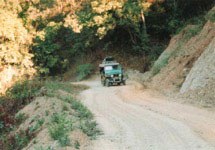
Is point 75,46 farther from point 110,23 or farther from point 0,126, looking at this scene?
point 0,126

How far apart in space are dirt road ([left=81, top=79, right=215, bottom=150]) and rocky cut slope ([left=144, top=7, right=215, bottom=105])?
6.24 ft

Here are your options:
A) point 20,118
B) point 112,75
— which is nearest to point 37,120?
point 20,118

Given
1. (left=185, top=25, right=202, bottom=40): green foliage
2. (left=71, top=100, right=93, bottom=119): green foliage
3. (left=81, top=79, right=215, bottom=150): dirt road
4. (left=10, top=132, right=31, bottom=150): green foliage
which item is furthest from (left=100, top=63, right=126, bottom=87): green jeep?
(left=10, top=132, right=31, bottom=150): green foliage

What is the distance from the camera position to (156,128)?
8.26 metres

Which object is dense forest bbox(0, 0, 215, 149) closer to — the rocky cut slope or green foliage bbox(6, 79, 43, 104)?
the rocky cut slope

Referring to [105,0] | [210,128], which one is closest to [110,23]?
[105,0]

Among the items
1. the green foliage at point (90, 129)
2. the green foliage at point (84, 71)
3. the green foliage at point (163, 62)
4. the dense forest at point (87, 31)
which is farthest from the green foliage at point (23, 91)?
the green foliage at point (84, 71)

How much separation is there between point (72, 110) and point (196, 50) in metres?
11.3

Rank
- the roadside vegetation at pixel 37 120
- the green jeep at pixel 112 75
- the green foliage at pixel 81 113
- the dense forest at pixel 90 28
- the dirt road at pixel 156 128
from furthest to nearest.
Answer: the dense forest at pixel 90 28 < the green jeep at pixel 112 75 < the green foliage at pixel 81 113 < the roadside vegetation at pixel 37 120 < the dirt road at pixel 156 128

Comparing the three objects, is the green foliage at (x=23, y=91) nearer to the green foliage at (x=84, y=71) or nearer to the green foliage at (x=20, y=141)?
the green foliage at (x=20, y=141)

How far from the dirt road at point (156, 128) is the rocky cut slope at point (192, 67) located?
1.90m

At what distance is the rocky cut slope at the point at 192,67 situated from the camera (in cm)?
1309

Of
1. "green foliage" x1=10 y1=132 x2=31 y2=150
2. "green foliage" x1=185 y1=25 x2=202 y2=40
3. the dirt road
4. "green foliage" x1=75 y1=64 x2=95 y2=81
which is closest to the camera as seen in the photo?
the dirt road

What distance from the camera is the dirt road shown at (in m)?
6.69
